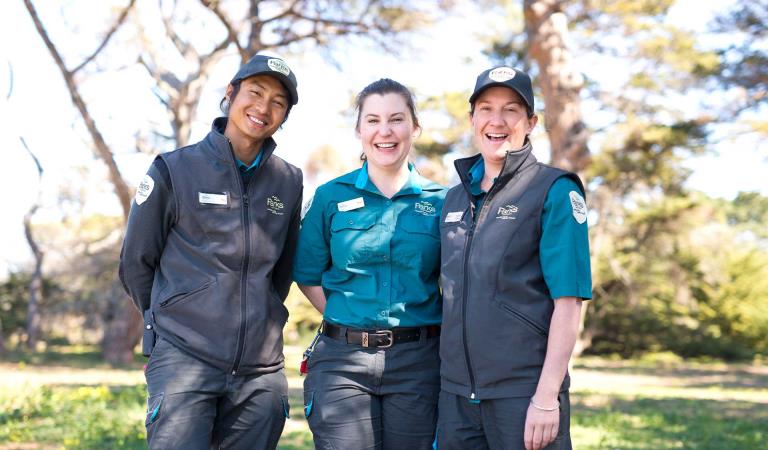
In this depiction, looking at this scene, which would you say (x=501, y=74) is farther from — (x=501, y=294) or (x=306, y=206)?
(x=306, y=206)

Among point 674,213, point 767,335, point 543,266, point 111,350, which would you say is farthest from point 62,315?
point 543,266

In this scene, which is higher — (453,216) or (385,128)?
(385,128)

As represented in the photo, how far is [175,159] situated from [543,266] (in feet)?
5.17

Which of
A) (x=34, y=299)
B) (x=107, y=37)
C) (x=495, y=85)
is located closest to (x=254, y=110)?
(x=495, y=85)

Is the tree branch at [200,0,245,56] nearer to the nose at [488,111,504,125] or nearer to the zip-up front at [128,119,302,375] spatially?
the zip-up front at [128,119,302,375]

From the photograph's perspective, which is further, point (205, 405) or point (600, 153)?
point (600, 153)

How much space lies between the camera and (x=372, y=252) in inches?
131

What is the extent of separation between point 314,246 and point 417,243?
0.48 metres

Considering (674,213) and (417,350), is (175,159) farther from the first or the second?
(674,213)

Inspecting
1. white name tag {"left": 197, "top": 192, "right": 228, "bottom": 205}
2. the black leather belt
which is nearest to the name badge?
white name tag {"left": 197, "top": 192, "right": 228, "bottom": 205}

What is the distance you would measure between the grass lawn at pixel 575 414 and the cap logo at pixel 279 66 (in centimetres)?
399

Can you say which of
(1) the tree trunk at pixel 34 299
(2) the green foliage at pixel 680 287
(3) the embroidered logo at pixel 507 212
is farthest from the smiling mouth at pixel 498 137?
(2) the green foliage at pixel 680 287

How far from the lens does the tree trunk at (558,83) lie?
10609 mm

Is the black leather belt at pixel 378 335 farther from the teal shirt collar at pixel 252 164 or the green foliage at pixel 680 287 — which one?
the green foliage at pixel 680 287
